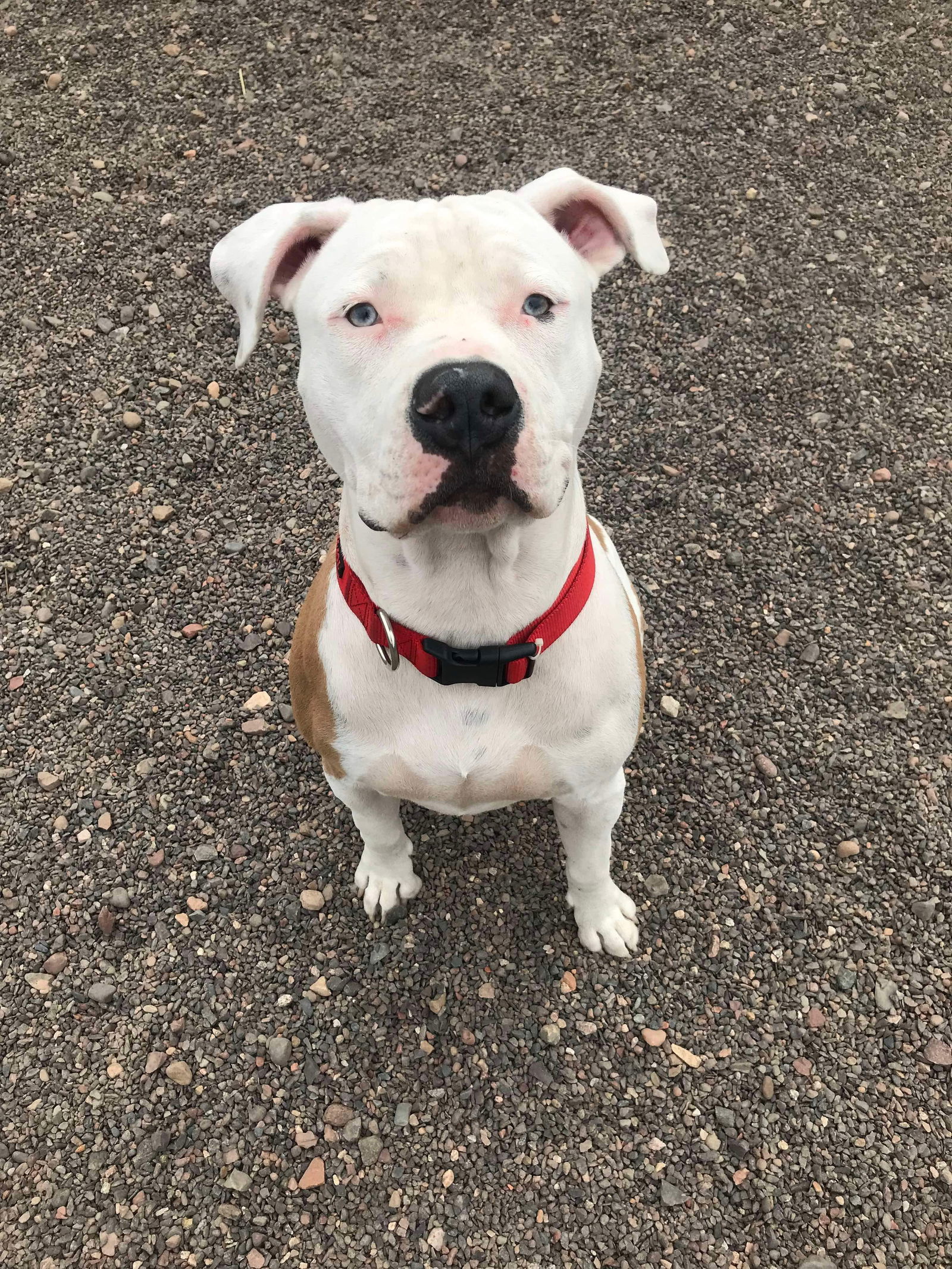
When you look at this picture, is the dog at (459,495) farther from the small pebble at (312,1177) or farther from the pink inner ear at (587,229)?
the small pebble at (312,1177)

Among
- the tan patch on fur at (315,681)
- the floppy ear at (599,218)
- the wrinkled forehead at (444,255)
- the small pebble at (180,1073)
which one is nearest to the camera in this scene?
the wrinkled forehead at (444,255)

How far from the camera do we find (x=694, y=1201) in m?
2.99

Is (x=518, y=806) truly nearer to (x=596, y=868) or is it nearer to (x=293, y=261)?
(x=596, y=868)

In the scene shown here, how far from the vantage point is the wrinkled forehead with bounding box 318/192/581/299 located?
1.91 metres

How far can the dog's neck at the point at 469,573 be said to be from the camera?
2.14 m

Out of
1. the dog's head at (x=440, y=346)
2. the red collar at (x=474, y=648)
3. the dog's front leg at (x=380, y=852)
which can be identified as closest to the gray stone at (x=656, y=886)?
the dog's front leg at (x=380, y=852)

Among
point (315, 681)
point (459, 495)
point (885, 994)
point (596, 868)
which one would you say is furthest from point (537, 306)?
point (885, 994)

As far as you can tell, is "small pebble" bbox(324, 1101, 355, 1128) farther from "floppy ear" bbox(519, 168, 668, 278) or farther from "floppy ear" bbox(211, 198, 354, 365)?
"floppy ear" bbox(519, 168, 668, 278)

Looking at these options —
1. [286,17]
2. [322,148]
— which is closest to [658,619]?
[322,148]

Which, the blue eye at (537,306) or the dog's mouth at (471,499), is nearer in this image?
the dog's mouth at (471,499)

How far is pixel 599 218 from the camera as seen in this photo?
7.79 ft

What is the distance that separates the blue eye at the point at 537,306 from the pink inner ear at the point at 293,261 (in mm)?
633

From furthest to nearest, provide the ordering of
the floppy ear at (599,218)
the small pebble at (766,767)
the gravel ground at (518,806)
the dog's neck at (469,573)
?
the small pebble at (766,767) → the gravel ground at (518,806) → the floppy ear at (599,218) → the dog's neck at (469,573)

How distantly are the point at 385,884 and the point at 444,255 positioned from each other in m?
2.31
